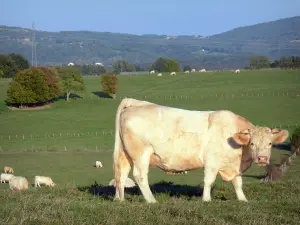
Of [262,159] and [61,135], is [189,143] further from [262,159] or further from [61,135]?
[61,135]

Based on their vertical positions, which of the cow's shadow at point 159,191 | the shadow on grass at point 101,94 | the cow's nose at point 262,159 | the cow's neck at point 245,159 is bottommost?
the shadow on grass at point 101,94

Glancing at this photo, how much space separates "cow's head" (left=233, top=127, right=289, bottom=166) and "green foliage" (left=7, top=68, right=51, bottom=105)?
8444 cm

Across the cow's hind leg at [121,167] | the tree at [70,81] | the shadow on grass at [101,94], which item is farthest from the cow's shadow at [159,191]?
the shadow on grass at [101,94]

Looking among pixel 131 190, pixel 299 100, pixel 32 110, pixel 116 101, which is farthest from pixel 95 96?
pixel 131 190

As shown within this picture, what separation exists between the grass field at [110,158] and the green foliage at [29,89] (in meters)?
2.63

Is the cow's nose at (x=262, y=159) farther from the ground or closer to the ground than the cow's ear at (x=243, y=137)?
closer to the ground

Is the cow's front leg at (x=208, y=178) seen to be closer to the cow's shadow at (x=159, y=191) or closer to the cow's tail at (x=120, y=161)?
the cow's shadow at (x=159, y=191)

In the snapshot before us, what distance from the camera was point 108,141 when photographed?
2394 inches

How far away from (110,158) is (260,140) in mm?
38221

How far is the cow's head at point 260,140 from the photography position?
11.0 meters

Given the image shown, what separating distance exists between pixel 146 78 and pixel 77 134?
71008 mm

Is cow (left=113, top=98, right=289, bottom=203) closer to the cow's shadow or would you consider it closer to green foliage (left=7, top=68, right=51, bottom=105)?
the cow's shadow

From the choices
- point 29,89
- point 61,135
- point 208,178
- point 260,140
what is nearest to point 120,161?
point 208,178

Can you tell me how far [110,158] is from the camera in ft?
160
